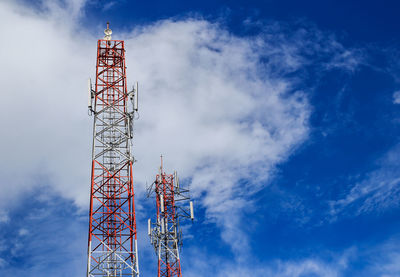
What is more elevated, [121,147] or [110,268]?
[121,147]

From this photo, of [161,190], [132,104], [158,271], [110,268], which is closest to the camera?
[110,268]

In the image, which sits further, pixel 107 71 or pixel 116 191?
pixel 107 71

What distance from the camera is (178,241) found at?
2749 inches

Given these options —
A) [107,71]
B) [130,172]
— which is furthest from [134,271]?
[107,71]

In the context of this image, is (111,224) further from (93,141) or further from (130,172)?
(93,141)

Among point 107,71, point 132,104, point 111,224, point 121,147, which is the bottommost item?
point 111,224

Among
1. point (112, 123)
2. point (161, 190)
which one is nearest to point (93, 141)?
point (112, 123)

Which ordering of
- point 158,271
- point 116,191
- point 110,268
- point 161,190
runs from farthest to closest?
1. point 161,190
2. point 158,271
3. point 116,191
4. point 110,268

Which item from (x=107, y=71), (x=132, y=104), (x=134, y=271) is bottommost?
(x=134, y=271)

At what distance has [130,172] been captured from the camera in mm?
53406

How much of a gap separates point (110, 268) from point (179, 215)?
23.4 metres

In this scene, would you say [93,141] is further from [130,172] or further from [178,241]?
[178,241]

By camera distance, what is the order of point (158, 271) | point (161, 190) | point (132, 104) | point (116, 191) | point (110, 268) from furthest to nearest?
point (161, 190), point (158, 271), point (132, 104), point (116, 191), point (110, 268)

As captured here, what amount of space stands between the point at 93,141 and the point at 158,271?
75.6 ft
